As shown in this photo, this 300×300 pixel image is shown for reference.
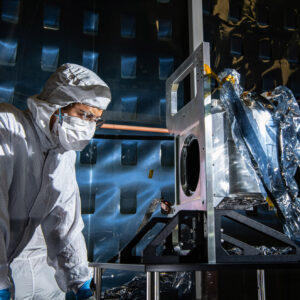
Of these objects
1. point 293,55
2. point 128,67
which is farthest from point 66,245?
point 293,55

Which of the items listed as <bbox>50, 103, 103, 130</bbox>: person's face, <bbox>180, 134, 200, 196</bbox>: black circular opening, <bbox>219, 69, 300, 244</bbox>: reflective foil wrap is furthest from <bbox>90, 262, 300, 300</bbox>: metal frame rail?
<bbox>50, 103, 103, 130</bbox>: person's face

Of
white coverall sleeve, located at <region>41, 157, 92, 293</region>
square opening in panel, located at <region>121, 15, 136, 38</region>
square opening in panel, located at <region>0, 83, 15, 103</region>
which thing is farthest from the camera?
square opening in panel, located at <region>121, 15, 136, 38</region>

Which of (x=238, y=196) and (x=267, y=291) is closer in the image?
(x=238, y=196)

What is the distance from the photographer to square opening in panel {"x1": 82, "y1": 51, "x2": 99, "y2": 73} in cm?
228

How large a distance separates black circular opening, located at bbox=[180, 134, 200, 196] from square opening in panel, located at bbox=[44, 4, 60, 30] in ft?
4.04

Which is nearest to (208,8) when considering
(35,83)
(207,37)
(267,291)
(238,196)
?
(207,37)

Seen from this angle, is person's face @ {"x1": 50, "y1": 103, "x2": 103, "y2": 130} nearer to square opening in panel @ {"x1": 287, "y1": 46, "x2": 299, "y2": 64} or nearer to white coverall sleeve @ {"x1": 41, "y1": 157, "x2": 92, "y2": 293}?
white coverall sleeve @ {"x1": 41, "y1": 157, "x2": 92, "y2": 293}

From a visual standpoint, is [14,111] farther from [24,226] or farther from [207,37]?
[207,37]

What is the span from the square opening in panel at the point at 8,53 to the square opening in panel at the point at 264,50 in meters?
1.67

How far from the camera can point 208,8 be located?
103 inches

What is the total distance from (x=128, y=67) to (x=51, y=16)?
22.4 inches

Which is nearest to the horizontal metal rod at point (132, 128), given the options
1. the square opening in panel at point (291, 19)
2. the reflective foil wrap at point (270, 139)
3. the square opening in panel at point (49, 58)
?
the square opening in panel at point (49, 58)

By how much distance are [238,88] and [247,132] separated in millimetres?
192

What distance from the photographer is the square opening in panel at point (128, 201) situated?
2244mm
